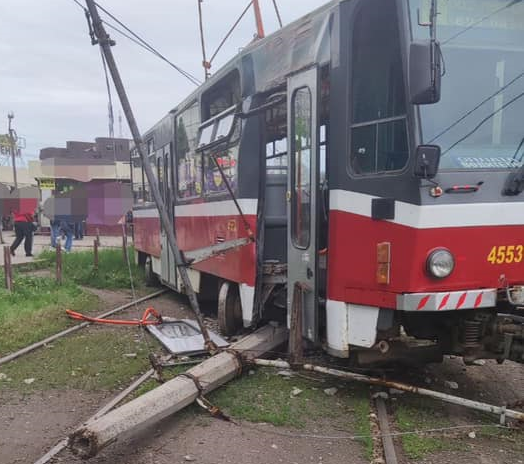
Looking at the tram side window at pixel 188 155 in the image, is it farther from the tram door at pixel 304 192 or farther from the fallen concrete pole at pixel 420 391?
the fallen concrete pole at pixel 420 391

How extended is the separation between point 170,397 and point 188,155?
16.2 ft

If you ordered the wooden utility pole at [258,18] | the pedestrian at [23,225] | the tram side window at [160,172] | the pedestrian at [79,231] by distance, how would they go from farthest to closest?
the pedestrian at [79,231]
the pedestrian at [23,225]
the tram side window at [160,172]
the wooden utility pole at [258,18]

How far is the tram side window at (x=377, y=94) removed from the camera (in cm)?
440

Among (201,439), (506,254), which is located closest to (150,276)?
(201,439)

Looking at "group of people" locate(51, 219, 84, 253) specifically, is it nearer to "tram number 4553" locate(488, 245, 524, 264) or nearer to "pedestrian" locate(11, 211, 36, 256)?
"pedestrian" locate(11, 211, 36, 256)

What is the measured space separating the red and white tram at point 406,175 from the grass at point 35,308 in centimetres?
390

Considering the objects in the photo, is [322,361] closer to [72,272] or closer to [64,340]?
[64,340]

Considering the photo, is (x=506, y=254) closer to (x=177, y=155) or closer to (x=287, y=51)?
(x=287, y=51)

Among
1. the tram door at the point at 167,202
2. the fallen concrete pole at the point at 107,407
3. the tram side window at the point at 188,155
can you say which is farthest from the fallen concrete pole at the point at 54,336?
the tram side window at the point at 188,155

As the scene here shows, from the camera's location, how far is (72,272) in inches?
537

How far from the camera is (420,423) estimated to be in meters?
4.60

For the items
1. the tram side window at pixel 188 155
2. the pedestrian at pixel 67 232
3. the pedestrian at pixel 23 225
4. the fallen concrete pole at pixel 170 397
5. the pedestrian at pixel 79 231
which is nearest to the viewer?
the fallen concrete pole at pixel 170 397

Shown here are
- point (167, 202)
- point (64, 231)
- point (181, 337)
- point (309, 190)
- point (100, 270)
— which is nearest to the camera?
point (309, 190)

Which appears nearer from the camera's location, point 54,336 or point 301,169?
point 301,169
